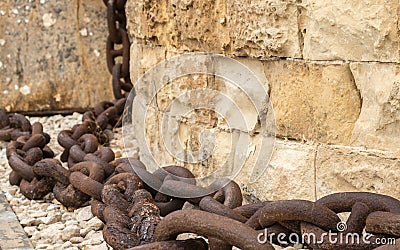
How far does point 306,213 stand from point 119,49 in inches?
109

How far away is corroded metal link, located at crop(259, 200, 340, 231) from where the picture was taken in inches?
59.0

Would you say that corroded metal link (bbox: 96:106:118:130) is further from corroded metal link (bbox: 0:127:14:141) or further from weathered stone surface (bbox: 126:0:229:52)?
weathered stone surface (bbox: 126:0:229:52)

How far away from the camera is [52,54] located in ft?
14.6

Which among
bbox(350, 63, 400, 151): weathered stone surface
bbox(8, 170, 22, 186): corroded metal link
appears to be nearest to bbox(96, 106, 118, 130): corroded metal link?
bbox(8, 170, 22, 186): corroded metal link

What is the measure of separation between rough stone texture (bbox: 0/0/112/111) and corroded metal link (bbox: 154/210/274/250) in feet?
10.2

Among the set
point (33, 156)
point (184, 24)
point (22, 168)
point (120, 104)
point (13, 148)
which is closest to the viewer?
point (184, 24)

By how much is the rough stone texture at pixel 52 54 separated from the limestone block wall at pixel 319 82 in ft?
7.60

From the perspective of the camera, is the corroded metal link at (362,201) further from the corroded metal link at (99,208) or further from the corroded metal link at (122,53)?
the corroded metal link at (122,53)

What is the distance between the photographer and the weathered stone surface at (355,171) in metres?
1.76

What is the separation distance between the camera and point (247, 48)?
2.09m

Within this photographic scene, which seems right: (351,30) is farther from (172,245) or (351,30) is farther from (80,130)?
(80,130)

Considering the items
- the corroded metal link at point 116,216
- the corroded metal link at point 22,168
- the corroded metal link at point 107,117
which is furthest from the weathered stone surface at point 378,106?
the corroded metal link at point 107,117

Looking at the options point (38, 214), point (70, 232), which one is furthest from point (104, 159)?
point (70, 232)

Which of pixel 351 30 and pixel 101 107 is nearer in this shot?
pixel 351 30
